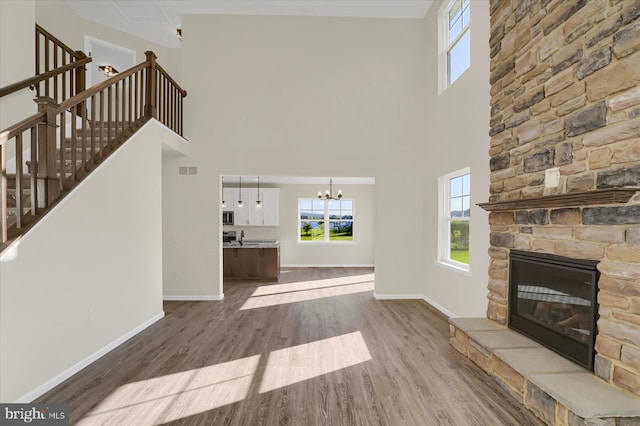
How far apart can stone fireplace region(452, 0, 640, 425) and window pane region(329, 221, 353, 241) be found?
6.67m

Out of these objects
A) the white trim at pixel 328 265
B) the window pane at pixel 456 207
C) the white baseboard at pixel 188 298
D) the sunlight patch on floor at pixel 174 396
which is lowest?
the white trim at pixel 328 265

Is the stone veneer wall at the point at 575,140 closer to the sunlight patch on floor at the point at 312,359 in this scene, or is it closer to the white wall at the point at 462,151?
the white wall at the point at 462,151

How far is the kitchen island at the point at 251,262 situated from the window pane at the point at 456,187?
4.19m

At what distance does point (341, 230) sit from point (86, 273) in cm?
763

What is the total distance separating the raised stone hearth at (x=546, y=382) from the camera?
189cm

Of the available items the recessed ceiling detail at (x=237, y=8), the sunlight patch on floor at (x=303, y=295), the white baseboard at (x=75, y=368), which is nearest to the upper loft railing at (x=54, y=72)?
the recessed ceiling detail at (x=237, y=8)

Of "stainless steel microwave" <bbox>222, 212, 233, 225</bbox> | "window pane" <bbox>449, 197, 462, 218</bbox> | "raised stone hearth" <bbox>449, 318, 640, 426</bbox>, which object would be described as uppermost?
"window pane" <bbox>449, 197, 462, 218</bbox>

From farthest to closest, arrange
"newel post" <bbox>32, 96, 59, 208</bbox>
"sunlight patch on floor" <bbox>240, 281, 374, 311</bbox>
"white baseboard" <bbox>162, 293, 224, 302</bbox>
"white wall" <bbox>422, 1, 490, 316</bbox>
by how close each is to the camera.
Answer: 1. "white baseboard" <bbox>162, 293, 224, 302</bbox>
2. "sunlight patch on floor" <bbox>240, 281, 374, 311</bbox>
3. "white wall" <bbox>422, 1, 490, 316</bbox>
4. "newel post" <bbox>32, 96, 59, 208</bbox>

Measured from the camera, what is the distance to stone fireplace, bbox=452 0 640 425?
2.08 m

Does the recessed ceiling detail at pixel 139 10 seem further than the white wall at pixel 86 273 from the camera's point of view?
Yes

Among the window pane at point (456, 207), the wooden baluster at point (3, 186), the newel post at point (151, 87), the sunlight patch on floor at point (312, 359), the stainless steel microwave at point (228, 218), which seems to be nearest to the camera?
the wooden baluster at point (3, 186)

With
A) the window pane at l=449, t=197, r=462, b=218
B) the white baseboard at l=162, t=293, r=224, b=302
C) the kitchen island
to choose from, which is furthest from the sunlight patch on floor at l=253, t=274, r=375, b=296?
the window pane at l=449, t=197, r=462, b=218

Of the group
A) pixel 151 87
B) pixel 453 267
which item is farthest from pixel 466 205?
pixel 151 87

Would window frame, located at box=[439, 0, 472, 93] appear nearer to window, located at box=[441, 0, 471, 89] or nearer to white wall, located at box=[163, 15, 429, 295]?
window, located at box=[441, 0, 471, 89]
